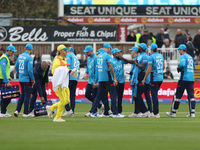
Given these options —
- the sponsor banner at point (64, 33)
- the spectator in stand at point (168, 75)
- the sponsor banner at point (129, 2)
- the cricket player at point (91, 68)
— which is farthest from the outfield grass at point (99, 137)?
the sponsor banner at point (129, 2)

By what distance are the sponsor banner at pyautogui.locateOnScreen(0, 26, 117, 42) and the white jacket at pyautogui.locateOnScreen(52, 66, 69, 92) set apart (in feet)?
61.0

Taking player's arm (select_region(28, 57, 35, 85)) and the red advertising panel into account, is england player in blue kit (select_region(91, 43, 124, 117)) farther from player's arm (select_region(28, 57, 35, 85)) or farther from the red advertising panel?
the red advertising panel

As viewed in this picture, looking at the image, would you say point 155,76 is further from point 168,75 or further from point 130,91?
point 168,75

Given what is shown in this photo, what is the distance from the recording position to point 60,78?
49.5ft

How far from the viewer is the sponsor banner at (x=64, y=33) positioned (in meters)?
33.5

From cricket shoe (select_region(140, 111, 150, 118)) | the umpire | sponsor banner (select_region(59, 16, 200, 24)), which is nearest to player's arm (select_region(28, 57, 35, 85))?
the umpire

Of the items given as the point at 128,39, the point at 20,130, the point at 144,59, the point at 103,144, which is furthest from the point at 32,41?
the point at 103,144

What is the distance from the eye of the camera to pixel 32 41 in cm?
3350

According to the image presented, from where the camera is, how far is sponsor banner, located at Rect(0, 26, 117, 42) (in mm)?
33500

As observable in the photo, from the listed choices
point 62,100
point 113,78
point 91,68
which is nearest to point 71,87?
point 91,68

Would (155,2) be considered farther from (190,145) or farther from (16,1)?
(190,145)

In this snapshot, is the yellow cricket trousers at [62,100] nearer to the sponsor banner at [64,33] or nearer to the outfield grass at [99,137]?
the outfield grass at [99,137]

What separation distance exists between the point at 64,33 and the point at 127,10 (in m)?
5.24

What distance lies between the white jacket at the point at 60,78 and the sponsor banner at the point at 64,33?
61.0 ft
